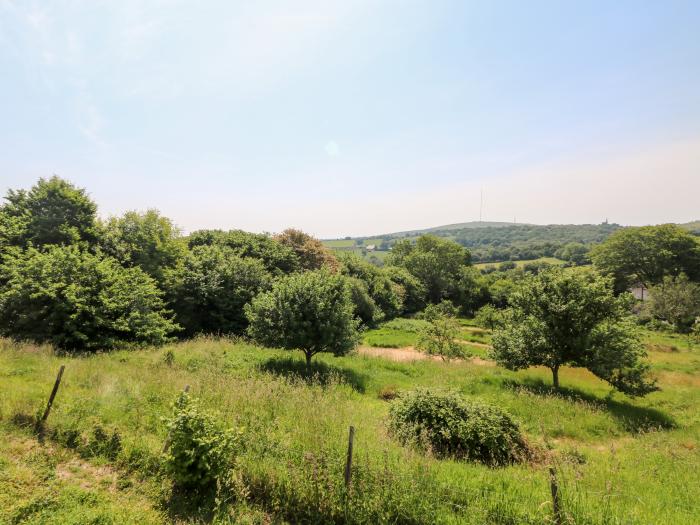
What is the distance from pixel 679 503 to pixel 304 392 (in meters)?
7.50

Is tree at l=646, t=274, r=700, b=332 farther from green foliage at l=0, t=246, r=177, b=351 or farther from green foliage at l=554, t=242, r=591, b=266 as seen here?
green foliage at l=554, t=242, r=591, b=266

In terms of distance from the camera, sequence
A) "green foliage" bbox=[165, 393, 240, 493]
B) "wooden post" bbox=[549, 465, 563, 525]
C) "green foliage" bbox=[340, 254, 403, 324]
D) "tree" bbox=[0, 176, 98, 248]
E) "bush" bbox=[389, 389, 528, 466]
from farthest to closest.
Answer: "green foliage" bbox=[340, 254, 403, 324] → "tree" bbox=[0, 176, 98, 248] → "bush" bbox=[389, 389, 528, 466] → "green foliage" bbox=[165, 393, 240, 493] → "wooden post" bbox=[549, 465, 563, 525]

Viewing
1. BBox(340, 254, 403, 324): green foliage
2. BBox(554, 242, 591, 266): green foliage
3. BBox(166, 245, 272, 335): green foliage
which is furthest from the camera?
BBox(554, 242, 591, 266): green foliage

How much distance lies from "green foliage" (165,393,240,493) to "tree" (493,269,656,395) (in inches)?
514

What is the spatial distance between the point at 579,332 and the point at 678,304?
43976 millimetres

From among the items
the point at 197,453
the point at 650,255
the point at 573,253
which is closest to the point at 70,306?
the point at 197,453

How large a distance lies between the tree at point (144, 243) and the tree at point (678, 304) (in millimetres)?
58754

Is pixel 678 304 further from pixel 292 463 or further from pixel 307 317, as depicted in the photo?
pixel 292 463

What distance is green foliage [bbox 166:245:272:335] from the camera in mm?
21500

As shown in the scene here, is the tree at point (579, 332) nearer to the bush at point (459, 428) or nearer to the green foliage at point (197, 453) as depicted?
the bush at point (459, 428)

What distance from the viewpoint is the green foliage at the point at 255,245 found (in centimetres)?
3145

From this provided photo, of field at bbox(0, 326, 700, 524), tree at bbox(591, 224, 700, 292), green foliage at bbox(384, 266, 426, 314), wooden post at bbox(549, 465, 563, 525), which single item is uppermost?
tree at bbox(591, 224, 700, 292)

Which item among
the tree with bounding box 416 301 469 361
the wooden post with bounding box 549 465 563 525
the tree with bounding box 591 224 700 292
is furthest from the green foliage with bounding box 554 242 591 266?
the wooden post with bounding box 549 465 563 525

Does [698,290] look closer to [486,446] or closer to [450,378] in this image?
[450,378]
